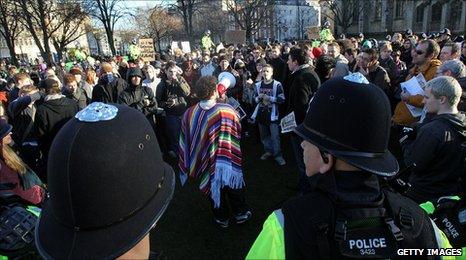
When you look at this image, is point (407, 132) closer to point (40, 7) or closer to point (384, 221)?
point (384, 221)

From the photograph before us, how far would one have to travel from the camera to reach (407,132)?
4.00 m

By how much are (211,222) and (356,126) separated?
4.07 meters

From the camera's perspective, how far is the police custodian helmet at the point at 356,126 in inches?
60.7

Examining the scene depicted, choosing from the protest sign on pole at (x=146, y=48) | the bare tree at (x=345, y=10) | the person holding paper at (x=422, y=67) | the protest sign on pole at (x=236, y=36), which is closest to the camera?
the person holding paper at (x=422, y=67)

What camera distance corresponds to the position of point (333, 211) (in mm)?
1428

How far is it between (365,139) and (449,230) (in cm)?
100

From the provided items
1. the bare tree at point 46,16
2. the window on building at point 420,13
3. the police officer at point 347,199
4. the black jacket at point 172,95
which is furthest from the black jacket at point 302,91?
the window on building at point 420,13

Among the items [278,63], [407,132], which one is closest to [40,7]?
[278,63]

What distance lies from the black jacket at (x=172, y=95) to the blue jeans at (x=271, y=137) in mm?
1899

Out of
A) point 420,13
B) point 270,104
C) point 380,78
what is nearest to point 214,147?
point 270,104

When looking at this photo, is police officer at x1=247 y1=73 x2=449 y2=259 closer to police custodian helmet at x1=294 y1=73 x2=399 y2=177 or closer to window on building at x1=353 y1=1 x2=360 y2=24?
police custodian helmet at x1=294 y1=73 x2=399 y2=177

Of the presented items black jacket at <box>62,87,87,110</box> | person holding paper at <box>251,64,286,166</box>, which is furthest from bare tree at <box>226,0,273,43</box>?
black jacket at <box>62,87,87,110</box>

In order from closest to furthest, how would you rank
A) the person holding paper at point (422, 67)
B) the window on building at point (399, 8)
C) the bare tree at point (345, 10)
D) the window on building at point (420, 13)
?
the person holding paper at point (422, 67)
the window on building at point (420, 13)
the window on building at point (399, 8)
the bare tree at point (345, 10)

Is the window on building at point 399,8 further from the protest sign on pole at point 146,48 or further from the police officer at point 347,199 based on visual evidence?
the police officer at point 347,199
